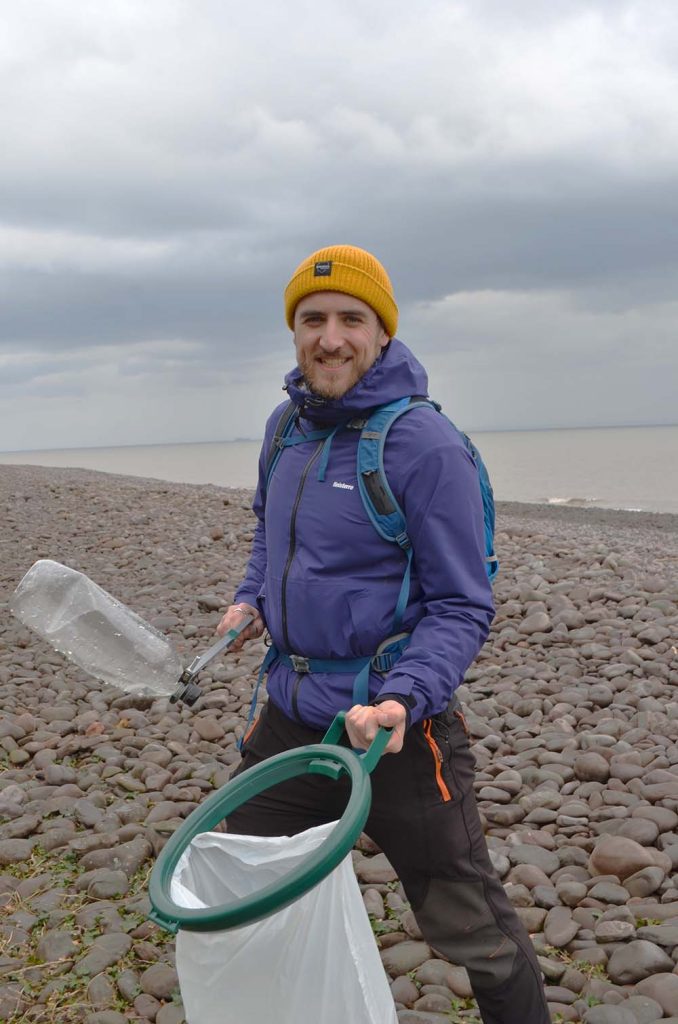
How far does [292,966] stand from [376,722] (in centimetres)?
56

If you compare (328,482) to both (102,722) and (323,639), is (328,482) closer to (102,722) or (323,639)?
(323,639)

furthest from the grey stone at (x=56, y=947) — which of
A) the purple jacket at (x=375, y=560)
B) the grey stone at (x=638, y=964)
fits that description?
the grey stone at (x=638, y=964)

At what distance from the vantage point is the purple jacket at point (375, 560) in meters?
2.45

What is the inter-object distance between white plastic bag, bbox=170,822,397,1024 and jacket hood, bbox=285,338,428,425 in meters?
1.19

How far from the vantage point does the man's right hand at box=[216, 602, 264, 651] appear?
10.3 feet

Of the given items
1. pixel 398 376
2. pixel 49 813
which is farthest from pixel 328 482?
pixel 49 813

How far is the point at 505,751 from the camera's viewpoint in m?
5.70

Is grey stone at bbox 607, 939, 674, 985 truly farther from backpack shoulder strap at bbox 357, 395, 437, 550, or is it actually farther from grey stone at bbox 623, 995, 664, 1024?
backpack shoulder strap at bbox 357, 395, 437, 550

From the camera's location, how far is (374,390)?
8.66 feet

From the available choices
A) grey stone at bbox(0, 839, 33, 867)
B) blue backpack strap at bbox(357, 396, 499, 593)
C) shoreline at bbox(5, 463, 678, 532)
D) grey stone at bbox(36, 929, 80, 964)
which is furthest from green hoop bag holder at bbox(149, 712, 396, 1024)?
shoreline at bbox(5, 463, 678, 532)

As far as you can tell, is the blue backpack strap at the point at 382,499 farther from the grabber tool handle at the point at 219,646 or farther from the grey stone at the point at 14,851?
the grey stone at the point at 14,851

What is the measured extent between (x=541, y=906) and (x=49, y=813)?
101 inches

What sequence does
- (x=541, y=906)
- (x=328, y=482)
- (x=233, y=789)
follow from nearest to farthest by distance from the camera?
(x=233, y=789) < (x=328, y=482) < (x=541, y=906)

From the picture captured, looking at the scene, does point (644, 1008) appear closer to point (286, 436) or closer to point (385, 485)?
point (385, 485)
